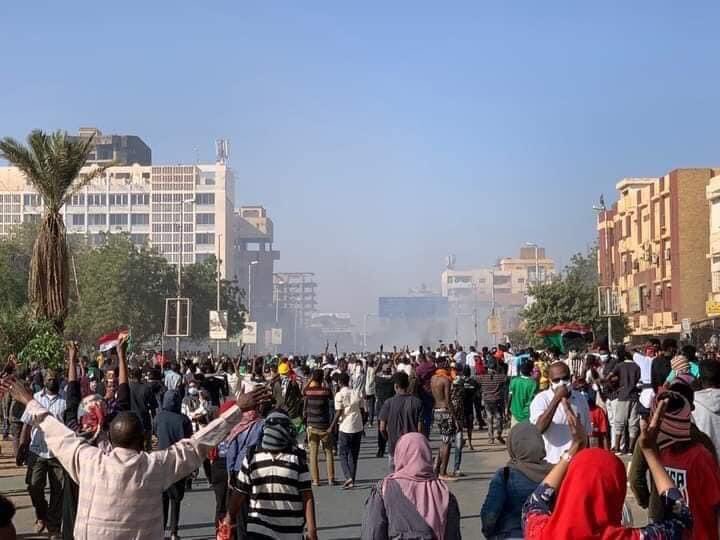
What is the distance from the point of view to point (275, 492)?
727 centimetres

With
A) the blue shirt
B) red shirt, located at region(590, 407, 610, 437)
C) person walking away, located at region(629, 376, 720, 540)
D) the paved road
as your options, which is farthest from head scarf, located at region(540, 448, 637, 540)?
red shirt, located at region(590, 407, 610, 437)

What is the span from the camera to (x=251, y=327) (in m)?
68.1

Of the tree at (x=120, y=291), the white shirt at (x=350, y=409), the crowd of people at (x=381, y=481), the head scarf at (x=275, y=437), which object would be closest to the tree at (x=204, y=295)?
the tree at (x=120, y=291)

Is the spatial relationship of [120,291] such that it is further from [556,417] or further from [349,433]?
[556,417]

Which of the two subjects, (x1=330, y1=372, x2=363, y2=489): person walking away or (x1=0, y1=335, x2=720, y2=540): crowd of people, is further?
(x1=330, y1=372, x2=363, y2=489): person walking away

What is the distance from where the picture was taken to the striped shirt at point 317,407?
17156mm

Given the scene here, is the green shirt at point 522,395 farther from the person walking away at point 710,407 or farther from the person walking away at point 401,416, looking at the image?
the person walking away at point 710,407

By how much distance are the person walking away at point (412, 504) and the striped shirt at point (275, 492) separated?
2.64 feet

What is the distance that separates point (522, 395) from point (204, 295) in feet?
240

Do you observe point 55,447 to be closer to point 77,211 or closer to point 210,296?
point 210,296

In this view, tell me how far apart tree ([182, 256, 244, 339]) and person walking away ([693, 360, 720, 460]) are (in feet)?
253

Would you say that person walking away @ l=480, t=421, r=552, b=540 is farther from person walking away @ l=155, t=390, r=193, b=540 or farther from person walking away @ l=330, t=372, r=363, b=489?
person walking away @ l=330, t=372, r=363, b=489

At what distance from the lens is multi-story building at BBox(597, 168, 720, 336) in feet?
213

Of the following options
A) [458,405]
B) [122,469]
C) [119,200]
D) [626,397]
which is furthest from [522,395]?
[119,200]
